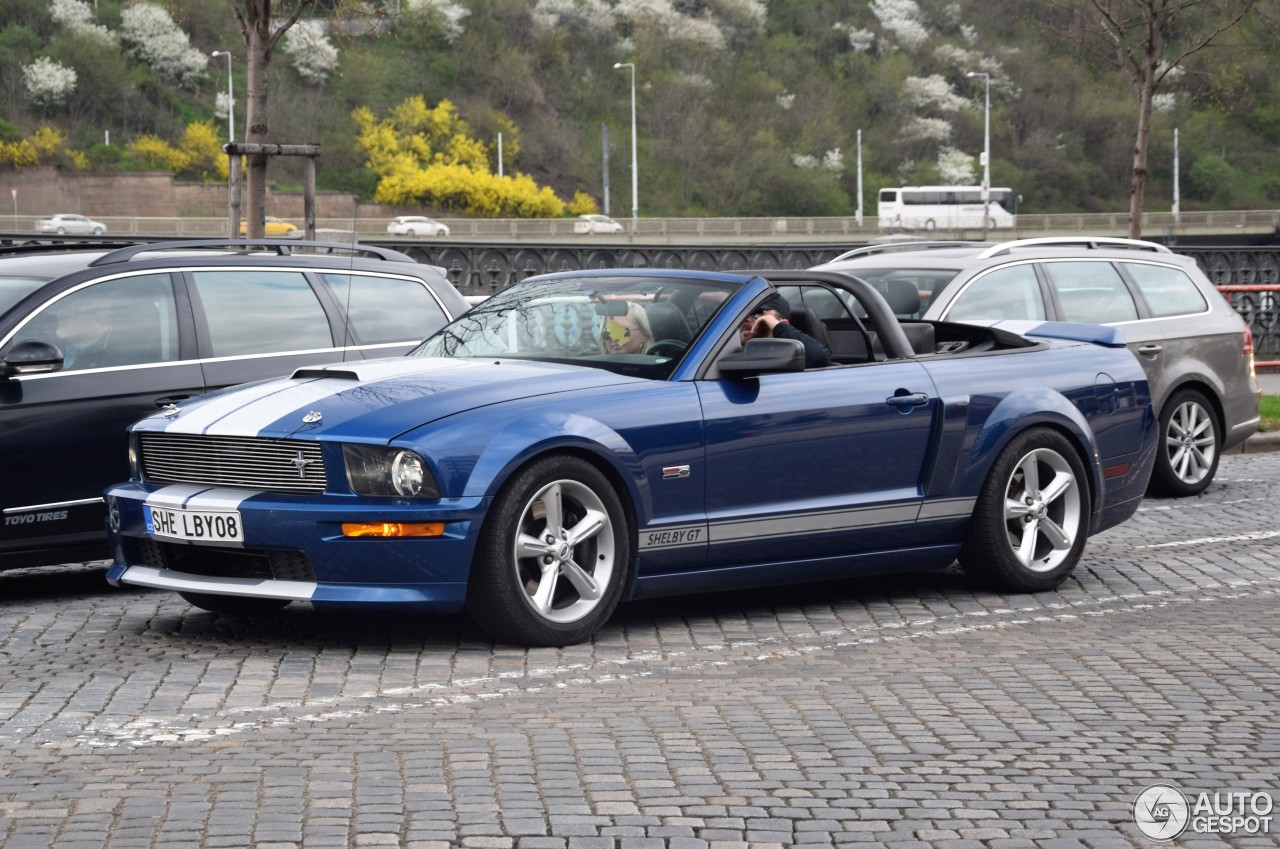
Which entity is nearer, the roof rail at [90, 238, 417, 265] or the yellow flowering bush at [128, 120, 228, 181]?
the roof rail at [90, 238, 417, 265]

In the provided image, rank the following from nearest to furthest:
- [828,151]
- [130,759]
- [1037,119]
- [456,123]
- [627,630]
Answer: [130,759] < [627,630] < [456,123] < [828,151] < [1037,119]

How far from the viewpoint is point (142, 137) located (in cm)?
9925

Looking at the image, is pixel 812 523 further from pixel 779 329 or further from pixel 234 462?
pixel 234 462

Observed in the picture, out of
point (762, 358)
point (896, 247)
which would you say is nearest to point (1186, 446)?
point (896, 247)

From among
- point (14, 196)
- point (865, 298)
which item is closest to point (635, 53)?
point (14, 196)

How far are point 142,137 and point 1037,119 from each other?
219 ft

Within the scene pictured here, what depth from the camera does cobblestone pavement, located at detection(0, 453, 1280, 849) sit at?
4711 millimetres

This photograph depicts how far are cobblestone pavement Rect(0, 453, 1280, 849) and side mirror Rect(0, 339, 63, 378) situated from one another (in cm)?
107

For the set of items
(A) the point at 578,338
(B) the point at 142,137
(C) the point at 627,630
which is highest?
(B) the point at 142,137

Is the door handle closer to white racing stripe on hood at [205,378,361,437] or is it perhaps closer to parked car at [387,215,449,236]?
white racing stripe on hood at [205,378,361,437]

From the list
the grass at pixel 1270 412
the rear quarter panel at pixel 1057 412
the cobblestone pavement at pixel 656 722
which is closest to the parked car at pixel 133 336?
the cobblestone pavement at pixel 656 722

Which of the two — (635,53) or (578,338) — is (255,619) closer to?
(578,338)

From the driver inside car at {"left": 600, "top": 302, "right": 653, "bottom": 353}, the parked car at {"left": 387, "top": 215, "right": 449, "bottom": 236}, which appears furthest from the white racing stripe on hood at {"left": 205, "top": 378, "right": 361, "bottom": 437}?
the parked car at {"left": 387, "top": 215, "right": 449, "bottom": 236}

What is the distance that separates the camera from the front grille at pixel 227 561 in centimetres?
696
